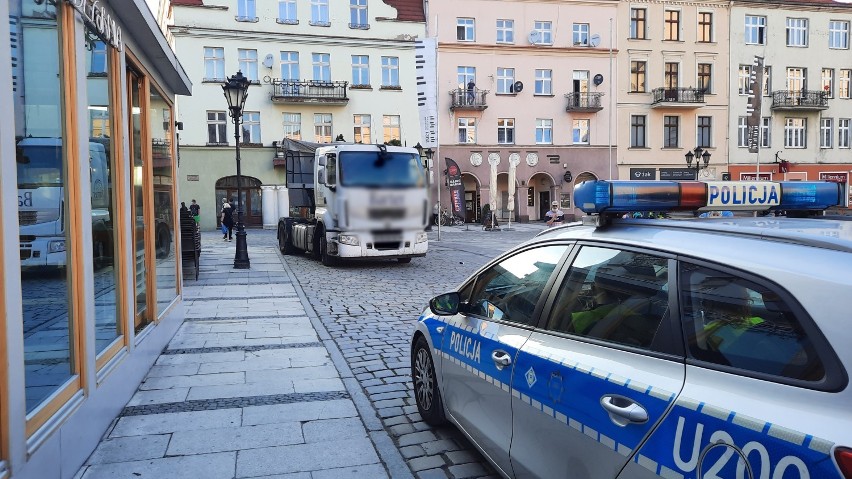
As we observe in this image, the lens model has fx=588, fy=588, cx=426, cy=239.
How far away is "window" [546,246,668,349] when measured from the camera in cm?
250

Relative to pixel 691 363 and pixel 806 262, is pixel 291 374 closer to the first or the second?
pixel 691 363

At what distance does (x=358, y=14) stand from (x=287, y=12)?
87cm

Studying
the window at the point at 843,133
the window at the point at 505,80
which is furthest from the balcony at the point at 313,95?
the window at the point at 843,133

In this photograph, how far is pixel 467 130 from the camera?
117 ft

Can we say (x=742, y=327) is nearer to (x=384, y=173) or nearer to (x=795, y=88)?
(x=384, y=173)

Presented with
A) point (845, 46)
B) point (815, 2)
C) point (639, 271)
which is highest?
point (815, 2)

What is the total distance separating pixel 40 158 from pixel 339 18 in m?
2.31

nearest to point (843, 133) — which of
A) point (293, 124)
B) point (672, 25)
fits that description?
point (672, 25)

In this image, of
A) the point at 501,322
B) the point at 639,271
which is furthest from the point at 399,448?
the point at 639,271

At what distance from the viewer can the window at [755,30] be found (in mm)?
39531

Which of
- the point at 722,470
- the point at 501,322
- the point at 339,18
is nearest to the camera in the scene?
the point at 722,470

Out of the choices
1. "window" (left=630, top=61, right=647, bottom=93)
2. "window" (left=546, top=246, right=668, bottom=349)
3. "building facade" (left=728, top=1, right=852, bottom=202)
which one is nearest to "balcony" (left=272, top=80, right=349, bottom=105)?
"window" (left=630, top=61, right=647, bottom=93)

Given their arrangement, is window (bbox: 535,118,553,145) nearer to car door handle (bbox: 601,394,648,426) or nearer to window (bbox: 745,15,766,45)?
window (bbox: 745,15,766,45)

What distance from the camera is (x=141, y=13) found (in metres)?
5.12
